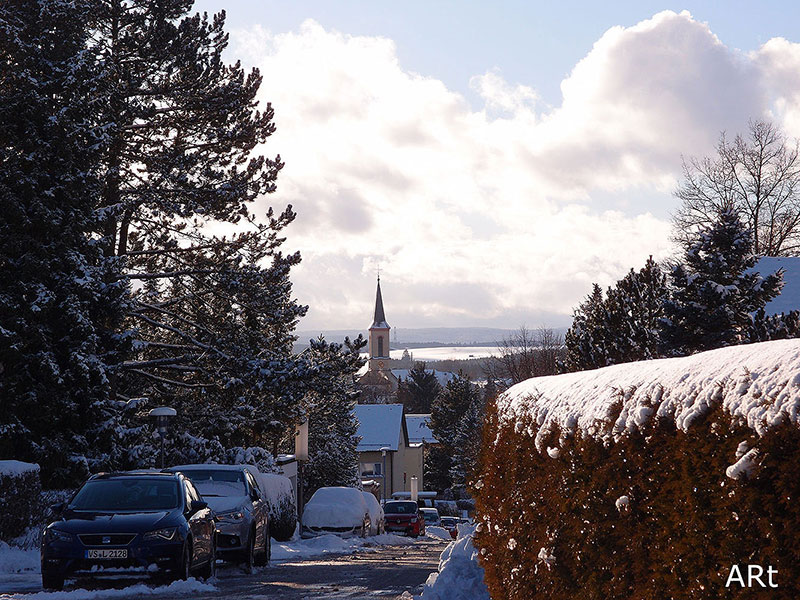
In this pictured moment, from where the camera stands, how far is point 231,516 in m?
17.6

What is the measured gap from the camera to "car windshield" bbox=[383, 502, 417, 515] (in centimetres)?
5159

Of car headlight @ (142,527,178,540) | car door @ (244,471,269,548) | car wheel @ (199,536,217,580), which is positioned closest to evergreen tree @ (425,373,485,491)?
car door @ (244,471,269,548)

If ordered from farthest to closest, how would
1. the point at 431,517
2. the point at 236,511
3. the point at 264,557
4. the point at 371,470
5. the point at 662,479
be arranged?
the point at 371,470 < the point at 431,517 < the point at 264,557 < the point at 236,511 < the point at 662,479

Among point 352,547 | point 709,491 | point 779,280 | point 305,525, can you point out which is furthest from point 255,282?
point 709,491

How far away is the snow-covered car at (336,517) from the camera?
36281mm

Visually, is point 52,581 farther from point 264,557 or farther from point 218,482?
point 264,557

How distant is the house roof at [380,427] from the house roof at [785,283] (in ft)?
185

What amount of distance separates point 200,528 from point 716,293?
18800 millimetres

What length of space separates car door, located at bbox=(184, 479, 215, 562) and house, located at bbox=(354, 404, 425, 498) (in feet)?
238

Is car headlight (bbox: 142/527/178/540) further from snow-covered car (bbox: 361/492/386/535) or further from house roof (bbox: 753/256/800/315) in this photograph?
snow-covered car (bbox: 361/492/386/535)

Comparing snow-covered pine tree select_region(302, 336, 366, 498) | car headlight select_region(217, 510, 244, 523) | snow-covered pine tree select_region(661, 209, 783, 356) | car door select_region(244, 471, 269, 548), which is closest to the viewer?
car headlight select_region(217, 510, 244, 523)

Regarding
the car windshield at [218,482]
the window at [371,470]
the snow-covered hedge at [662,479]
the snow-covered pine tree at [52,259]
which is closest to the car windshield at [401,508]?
the snow-covered pine tree at [52,259]

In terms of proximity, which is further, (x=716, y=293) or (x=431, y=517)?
(x=431, y=517)

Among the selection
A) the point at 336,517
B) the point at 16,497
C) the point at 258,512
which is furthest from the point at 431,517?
the point at 16,497
